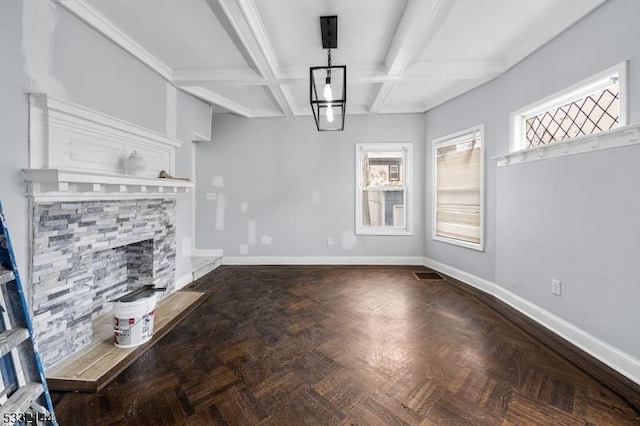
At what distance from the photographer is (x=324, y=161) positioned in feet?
14.6

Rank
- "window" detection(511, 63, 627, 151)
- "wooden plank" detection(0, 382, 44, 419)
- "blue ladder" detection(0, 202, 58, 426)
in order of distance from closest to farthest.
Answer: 1. "wooden plank" detection(0, 382, 44, 419)
2. "blue ladder" detection(0, 202, 58, 426)
3. "window" detection(511, 63, 627, 151)

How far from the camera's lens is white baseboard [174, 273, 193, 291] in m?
3.32

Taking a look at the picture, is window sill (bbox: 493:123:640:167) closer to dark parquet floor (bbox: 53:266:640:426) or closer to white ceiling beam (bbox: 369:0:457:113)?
white ceiling beam (bbox: 369:0:457:113)

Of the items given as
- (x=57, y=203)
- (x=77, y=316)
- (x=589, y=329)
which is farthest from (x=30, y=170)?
(x=589, y=329)

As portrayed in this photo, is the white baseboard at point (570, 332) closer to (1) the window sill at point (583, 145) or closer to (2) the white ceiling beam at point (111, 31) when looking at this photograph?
(1) the window sill at point (583, 145)

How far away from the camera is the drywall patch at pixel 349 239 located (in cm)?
447

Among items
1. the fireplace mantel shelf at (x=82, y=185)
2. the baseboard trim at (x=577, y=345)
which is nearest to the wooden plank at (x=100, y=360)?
the fireplace mantel shelf at (x=82, y=185)

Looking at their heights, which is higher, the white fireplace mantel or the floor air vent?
the white fireplace mantel

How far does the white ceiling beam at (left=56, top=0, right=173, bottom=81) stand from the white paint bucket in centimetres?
229

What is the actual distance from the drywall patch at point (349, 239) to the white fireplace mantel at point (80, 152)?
283 centimetres

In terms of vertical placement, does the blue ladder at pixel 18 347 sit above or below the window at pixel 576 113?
below

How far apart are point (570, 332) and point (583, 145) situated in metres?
1.59

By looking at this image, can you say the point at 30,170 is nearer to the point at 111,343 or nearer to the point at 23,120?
the point at 23,120

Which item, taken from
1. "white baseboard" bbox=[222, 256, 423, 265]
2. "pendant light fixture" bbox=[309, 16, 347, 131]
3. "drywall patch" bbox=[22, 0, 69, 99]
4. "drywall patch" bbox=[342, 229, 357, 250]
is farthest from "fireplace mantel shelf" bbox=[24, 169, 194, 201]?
"drywall patch" bbox=[342, 229, 357, 250]
